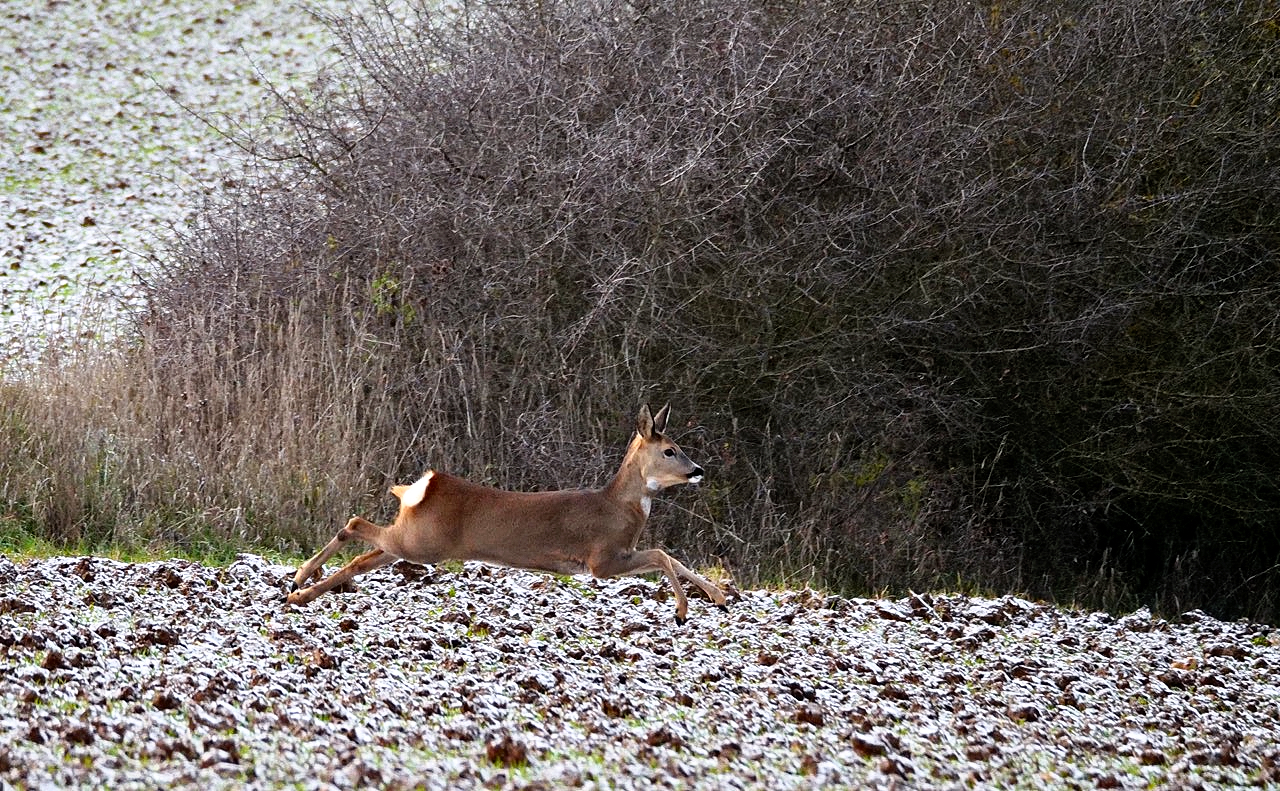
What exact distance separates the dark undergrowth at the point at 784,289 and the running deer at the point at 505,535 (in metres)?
2.60

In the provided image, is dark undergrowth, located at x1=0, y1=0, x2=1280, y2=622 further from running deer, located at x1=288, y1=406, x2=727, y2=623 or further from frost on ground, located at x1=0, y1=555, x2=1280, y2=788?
running deer, located at x1=288, y1=406, x2=727, y2=623

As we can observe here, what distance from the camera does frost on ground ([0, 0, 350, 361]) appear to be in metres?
18.9

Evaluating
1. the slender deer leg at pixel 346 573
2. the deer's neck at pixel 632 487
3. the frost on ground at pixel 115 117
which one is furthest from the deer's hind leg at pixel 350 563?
the frost on ground at pixel 115 117

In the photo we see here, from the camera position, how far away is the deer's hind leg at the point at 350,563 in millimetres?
7332

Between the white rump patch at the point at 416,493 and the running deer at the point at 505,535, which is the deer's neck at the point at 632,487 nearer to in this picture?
the running deer at the point at 505,535

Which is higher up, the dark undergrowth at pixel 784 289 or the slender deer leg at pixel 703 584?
the dark undergrowth at pixel 784 289

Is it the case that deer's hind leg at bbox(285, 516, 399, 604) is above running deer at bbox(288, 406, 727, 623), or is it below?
below

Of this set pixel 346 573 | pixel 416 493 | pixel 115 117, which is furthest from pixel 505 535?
pixel 115 117

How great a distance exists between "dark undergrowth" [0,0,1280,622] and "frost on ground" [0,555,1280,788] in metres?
Answer: 2.30

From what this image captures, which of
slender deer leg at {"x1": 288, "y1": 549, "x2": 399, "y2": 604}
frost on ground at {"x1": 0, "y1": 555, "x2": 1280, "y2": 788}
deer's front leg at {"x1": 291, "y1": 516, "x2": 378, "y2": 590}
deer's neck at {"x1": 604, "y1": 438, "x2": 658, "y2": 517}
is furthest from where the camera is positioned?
deer's neck at {"x1": 604, "y1": 438, "x2": 658, "y2": 517}

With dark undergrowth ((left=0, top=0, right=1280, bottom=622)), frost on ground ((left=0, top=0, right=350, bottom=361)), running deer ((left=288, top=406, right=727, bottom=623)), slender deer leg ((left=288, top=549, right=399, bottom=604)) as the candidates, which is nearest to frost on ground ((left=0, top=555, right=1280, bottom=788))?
slender deer leg ((left=288, top=549, right=399, bottom=604))

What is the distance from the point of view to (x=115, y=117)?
24812 mm

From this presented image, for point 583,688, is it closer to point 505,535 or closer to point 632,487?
point 505,535

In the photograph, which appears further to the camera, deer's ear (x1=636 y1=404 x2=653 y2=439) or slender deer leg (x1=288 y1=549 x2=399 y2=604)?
deer's ear (x1=636 y1=404 x2=653 y2=439)
